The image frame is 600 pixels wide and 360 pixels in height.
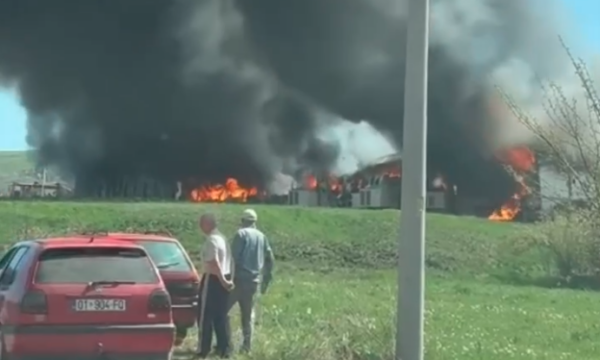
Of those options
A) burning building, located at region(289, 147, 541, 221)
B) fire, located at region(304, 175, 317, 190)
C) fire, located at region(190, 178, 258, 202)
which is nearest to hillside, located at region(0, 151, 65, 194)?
fire, located at region(190, 178, 258, 202)

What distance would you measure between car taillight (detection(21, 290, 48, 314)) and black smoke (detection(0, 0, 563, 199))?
124 feet

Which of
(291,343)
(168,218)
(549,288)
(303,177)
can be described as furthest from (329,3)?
(291,343)

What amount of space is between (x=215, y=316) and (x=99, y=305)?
2.18 metres

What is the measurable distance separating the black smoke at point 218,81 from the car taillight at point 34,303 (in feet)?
124

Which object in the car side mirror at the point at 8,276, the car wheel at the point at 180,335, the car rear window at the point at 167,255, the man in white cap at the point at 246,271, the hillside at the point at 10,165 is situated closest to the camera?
the car side mirror at the point at 8,276

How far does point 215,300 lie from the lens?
42.4 ft

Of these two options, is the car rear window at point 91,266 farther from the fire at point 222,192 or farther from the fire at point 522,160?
the fire at point 222,192

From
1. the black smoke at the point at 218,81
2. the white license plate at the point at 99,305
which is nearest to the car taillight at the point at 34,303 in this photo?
the white license plate at the point at 99,305

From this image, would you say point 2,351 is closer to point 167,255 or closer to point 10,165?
point 167,255

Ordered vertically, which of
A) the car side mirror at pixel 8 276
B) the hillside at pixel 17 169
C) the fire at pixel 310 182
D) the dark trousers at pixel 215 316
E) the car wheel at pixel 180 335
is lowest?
the car wheel at pixel 180 335

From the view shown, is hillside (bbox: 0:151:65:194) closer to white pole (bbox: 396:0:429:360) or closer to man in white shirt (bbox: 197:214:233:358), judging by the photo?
man in white shirt (bbox: 197:214:233:358)

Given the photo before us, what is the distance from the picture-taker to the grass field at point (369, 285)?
41.4 ft

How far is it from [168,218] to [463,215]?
1594cm

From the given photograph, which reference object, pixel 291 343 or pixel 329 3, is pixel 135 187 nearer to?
pixel 329 3
